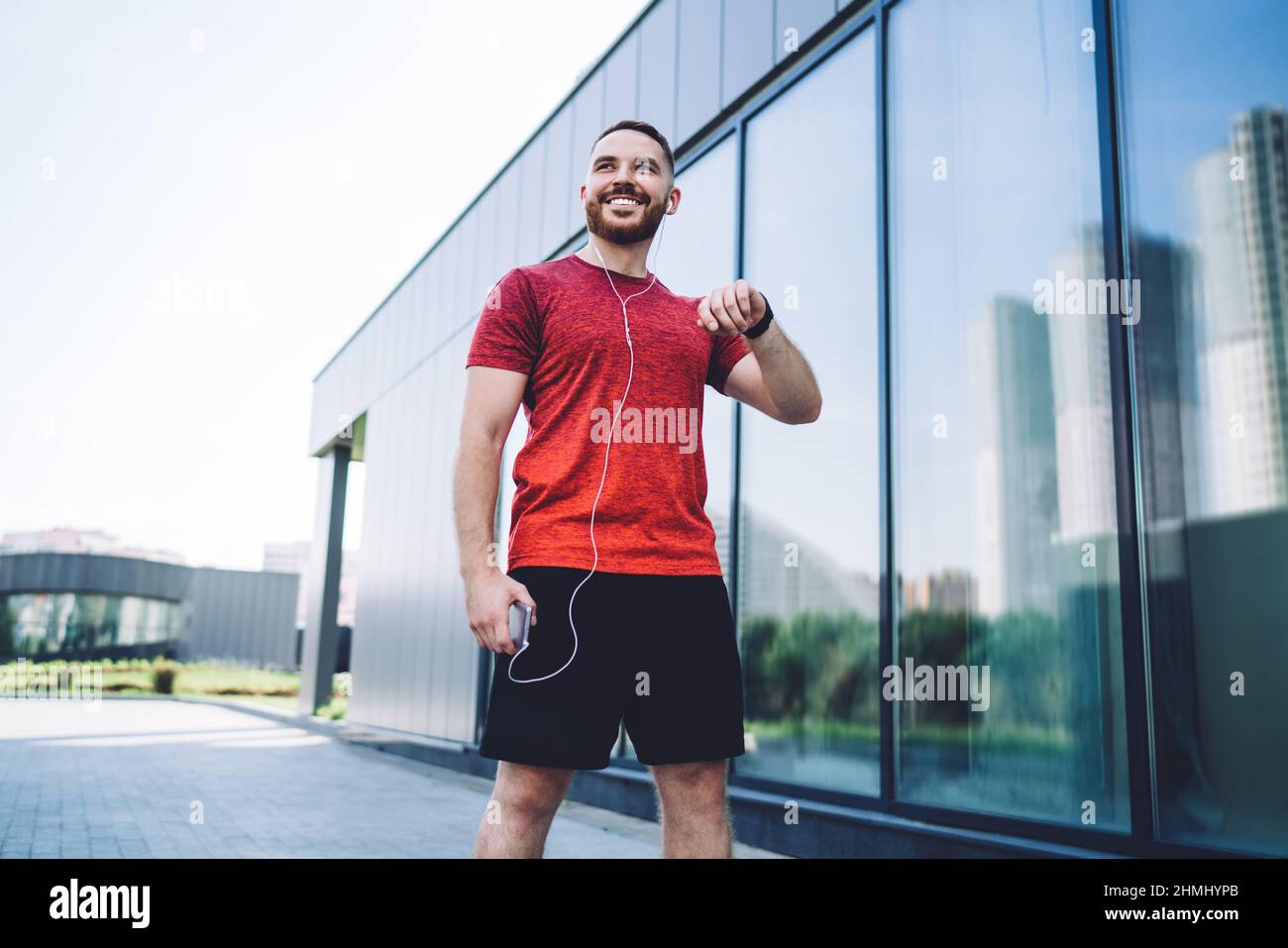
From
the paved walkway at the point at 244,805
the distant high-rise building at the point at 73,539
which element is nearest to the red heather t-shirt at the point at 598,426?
the paved walkway at the point at 244,805

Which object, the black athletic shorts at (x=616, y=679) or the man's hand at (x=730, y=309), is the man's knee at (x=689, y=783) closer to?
the black athletic shorts at (x=616, y=679)

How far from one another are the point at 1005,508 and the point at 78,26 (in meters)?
9.27

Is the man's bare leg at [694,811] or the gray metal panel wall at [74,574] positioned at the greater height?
the gray metal panel wall at [74,574]

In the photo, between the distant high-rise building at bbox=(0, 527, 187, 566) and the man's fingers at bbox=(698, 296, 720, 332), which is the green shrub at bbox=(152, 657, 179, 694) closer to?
the man's fingers at bbox=(698, 296, 720, 332)

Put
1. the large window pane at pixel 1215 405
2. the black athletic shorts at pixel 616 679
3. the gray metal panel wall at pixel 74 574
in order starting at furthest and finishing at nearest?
the gray metal panel wall at pixel 74 574 → the large window pane at pixel 1215 405 → the black athletic shorts at pixel 616 679

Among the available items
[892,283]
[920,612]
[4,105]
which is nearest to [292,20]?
[4,105]

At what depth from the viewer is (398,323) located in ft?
44.3

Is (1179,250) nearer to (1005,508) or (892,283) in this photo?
(1005,508)

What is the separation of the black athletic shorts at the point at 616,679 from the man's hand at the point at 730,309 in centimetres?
46

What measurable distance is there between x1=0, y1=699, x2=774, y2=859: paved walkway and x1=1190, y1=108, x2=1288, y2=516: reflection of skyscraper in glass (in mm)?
2827

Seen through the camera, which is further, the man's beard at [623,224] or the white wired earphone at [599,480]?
the man's beard at [623,224]

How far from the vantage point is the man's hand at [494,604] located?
1.58 m

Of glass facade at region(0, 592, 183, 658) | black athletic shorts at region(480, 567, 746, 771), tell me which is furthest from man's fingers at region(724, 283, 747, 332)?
glass facade at region(0, 592, 183, 658)

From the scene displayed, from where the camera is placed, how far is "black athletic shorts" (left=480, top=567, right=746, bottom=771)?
1.55 m
